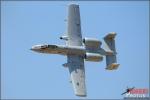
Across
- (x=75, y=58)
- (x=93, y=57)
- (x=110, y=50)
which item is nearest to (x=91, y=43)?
(x=93, y=57)

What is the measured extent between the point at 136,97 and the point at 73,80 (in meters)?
62.1

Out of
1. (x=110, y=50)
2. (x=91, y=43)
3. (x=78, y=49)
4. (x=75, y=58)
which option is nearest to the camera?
(x=75, y=58)

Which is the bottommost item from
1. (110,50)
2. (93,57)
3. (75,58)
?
(75,58)

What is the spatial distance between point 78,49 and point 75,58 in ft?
6.06

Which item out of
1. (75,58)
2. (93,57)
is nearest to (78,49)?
(75,58)

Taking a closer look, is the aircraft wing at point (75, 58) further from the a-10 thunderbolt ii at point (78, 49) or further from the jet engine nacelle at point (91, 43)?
the jet engine nacelle at point (91, 43)

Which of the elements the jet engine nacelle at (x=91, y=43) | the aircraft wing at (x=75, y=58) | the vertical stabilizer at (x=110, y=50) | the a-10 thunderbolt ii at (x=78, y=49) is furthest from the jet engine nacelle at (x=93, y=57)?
the vertical stabilizer at (x=110, y=50)

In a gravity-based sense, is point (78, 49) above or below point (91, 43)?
below

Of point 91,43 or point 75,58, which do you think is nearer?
point 75,58

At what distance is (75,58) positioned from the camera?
126438mm

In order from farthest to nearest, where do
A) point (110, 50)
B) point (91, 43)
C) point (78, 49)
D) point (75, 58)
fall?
point (110, 50) < point (91, 43) < point (78, 49) < point (75, 58)

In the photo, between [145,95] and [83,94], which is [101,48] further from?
[145,95]

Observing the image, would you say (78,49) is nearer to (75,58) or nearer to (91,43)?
(75,58)

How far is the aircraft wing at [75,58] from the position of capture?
120 metres
